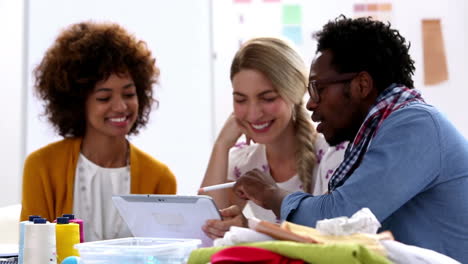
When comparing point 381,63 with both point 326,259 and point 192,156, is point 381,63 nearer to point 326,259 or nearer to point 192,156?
point 326,259

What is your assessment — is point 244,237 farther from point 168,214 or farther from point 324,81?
point 324,81

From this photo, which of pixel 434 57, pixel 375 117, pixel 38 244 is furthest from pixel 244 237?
pixel 434 57

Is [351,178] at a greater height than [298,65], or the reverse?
[298,65]

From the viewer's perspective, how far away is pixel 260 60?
9.18 feet

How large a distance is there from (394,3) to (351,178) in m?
2.69

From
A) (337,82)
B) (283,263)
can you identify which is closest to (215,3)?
(337,82)

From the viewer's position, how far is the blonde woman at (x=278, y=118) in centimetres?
276

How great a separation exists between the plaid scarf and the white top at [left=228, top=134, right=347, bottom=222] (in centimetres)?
68

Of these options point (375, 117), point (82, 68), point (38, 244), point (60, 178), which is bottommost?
point (38, 244)

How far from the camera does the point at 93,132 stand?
2992 millimetres

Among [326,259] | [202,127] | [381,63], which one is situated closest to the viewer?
[326,259]

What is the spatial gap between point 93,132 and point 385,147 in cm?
151

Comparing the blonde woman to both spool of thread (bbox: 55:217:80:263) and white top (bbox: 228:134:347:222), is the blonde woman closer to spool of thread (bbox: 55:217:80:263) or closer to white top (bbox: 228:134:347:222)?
white top (bbox: 228:134:347:222)

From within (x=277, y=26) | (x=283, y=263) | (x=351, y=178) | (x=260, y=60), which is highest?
(x=277, y=26)
